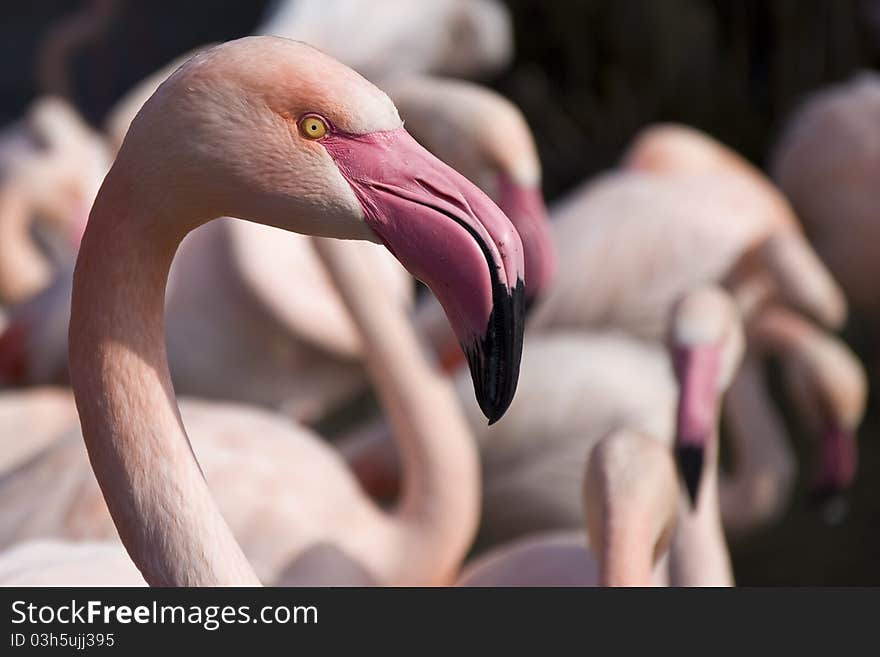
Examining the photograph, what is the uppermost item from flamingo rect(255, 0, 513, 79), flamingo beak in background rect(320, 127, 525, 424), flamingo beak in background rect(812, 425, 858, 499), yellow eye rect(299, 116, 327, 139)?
flamingo rect(255, 0, 513, 79)

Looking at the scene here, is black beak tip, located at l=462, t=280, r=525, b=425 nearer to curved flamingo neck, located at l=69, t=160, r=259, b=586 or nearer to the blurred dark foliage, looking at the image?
curved flamingo neck, located at l=69, t=160, r=259, b=586

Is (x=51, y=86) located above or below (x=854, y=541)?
above

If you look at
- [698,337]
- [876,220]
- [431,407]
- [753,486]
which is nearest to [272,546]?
[431,407]

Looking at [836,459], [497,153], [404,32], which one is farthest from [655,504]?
[404,32]

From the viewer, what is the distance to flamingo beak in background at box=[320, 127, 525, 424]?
4.03ft

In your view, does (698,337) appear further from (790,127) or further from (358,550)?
(790,127)

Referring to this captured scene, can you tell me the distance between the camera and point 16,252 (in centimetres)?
455

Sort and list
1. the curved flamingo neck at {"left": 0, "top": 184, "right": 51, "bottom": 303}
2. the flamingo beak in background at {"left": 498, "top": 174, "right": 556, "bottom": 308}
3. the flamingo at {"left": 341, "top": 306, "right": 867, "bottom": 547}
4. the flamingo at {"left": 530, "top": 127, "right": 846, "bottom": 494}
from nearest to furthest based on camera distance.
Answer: the flamingo beak in background at {"left": 498, "top": 174, "right": 556, "bottom": 308}
the flamingo at {"left": 341, "top": 306, "right": 867, "bottom": 547}
the flamingo at {"left": 530, "top": 127, "right": 846, "bottom": 494}
the curved flamingo neck at {"left": 0, "top": 184, "right": 51, "bottom": 303}

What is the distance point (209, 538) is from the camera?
1354mm

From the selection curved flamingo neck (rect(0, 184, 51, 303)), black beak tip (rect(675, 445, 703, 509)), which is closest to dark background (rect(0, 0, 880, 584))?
curved flamingo neck (rect(0, 184, 51, 303))

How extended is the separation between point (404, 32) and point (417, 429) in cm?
308

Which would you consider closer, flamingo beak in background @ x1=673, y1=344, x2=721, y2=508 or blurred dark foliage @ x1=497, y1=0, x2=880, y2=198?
flamingo beak in background @ x1=673, y1=344, x2=721, y2=508

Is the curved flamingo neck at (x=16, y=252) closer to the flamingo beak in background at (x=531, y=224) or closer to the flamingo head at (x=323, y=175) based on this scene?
the flamingo beak in background at (x=531, y=224)

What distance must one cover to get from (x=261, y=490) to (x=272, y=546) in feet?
0.43
